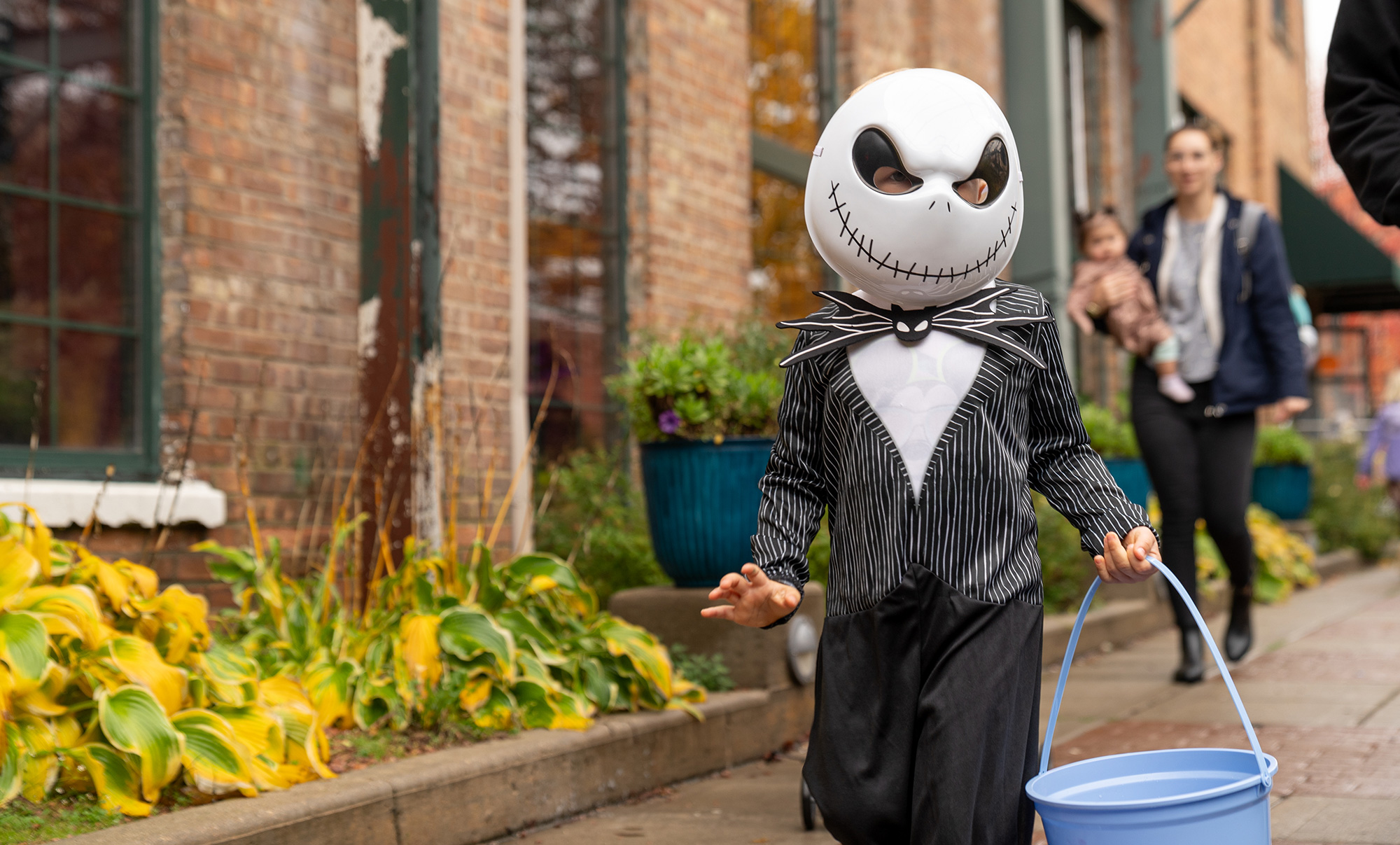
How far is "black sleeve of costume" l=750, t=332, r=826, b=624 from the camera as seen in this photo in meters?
2.43

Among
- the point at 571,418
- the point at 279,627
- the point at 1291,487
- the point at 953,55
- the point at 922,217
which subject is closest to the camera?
the point at 922,217

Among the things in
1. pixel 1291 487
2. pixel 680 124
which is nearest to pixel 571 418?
pixel 680 124

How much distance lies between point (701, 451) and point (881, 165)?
85.3 inches

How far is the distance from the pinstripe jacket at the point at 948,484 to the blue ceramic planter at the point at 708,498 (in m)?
1.81

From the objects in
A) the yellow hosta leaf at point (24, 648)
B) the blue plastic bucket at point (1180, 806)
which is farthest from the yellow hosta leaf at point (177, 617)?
the blue plastic bucket at point (1180, 806)

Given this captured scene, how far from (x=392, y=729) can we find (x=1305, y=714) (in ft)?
10.2

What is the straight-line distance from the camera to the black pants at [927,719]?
214 cm

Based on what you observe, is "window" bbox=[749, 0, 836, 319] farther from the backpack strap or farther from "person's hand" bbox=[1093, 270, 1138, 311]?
the backpack strap

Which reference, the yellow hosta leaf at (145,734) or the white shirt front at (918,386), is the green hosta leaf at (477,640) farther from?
the white shirt front at (918,386)

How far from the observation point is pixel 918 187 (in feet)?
7.42

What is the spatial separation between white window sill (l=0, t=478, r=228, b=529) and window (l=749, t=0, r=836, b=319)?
145 inches

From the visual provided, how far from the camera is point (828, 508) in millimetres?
2506

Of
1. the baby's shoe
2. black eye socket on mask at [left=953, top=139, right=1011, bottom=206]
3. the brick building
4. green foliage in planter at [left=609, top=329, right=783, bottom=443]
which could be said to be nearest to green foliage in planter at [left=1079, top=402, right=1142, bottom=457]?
the baby's shoe

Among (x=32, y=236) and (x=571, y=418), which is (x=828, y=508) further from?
(x=571, y=418)
